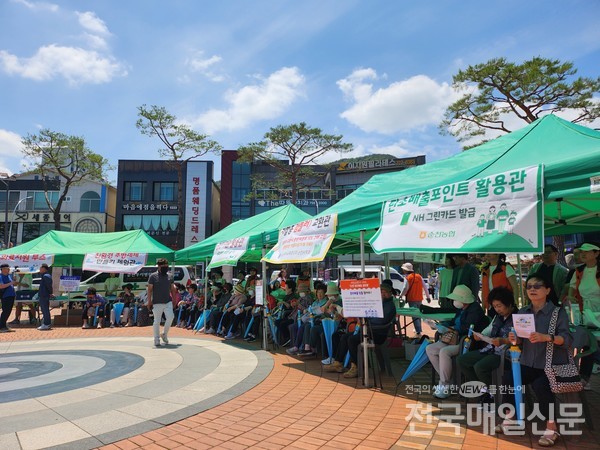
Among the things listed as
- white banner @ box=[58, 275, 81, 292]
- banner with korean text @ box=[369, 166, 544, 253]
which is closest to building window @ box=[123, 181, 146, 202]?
white banner @ box=[58, 275, 81, 292]

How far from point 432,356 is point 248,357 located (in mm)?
3693

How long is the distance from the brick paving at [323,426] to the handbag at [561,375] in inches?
17.3

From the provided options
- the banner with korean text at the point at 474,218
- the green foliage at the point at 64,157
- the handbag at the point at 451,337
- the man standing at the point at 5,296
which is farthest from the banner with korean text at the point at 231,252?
the green foliage at the point at 64,157

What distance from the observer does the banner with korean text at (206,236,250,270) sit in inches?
346

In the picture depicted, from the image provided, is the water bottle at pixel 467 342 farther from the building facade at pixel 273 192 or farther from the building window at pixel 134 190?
the building window at pixel 134 190

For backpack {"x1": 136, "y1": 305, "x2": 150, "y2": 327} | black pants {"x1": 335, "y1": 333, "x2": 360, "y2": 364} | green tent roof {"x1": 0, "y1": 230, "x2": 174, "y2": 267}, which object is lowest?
backpack {"x1": 136, "y1": 305, "x2": 150, "y2": 327}

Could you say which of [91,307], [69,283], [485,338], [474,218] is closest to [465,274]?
[485,338]

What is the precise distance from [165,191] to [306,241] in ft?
130

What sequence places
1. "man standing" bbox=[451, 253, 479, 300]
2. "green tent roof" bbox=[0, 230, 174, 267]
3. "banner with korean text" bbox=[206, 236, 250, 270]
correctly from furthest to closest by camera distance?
"green tent roof" bbox=[0, 230, 174, 267], "banner with korean text" bbox=[206, 236, 250, 270], "man standing" bbox=[451, 253, 479, 300]

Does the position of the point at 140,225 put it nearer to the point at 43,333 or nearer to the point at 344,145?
the point at 344,145

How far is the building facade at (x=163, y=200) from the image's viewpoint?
1646 inches

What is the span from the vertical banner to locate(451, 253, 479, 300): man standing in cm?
3732

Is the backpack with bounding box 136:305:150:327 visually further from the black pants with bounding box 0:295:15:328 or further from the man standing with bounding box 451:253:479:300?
the man standing with bounding box 451:253:479:300

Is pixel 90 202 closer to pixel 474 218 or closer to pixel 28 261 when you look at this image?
pixel 28 261
